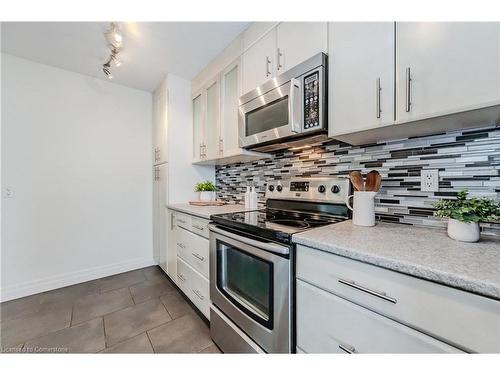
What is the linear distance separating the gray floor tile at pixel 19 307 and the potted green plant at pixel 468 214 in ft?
10.3

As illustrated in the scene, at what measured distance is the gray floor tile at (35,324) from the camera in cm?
157

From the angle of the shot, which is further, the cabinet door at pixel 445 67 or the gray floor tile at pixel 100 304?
the gray floor tile at pixel 100 304

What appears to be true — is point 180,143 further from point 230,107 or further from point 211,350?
point 211,350

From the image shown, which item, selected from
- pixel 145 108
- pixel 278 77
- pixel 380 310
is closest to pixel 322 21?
pixel 278 77

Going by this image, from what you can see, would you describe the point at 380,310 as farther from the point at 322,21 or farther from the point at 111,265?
the point at 111,265

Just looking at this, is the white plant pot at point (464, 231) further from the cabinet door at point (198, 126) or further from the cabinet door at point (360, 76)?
the cabinet door at point (198, 126)

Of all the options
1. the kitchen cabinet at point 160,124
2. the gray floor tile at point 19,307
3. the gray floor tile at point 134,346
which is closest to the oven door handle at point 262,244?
the gray floor tile at point 134,346

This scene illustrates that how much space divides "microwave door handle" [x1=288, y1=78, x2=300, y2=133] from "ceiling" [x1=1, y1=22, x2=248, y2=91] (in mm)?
882

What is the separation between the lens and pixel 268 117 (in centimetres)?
152

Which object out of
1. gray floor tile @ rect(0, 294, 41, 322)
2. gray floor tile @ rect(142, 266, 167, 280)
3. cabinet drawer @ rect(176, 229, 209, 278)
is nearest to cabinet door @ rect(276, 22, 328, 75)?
cabinet drawer @ rect(176, 229, 209, 278)

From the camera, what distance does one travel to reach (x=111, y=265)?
2.68 metres

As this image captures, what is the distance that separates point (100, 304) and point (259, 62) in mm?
2604
